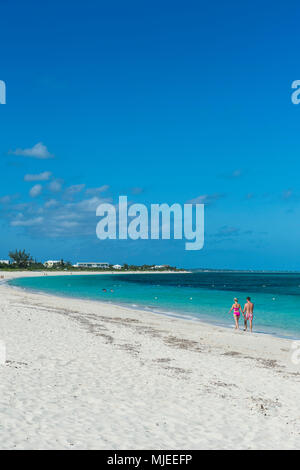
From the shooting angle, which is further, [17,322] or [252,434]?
[17,322]

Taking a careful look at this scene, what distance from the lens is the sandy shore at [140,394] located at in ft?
23.9

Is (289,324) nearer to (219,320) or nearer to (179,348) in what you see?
(219,320)

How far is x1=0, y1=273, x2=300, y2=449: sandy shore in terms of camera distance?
729 centimetres

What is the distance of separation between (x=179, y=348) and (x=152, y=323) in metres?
8.95

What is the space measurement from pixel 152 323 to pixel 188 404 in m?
16.6

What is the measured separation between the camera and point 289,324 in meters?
30.2

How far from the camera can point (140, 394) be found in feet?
32.3

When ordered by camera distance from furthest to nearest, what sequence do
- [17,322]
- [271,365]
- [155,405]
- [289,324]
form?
[289,324] < [17,322] < [271,365] < [155,405]

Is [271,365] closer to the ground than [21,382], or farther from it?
closer to the ground

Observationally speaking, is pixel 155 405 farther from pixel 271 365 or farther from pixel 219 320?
pixel 219 320

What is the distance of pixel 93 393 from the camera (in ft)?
31.6

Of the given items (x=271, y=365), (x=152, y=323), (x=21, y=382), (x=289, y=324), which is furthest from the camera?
(x=289, y=324)
